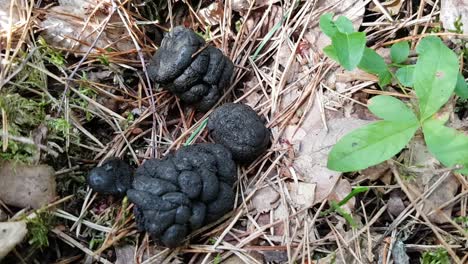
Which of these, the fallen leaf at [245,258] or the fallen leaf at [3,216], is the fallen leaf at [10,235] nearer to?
the fallen leaf at [3,216]

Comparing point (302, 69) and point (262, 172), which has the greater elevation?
point (302, 69)

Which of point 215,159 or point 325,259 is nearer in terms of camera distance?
point 325,259

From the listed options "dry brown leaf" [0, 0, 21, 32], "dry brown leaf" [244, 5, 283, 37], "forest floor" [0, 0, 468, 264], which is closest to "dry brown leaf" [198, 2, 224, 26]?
"forest floor" [0, 0, 468, 264]

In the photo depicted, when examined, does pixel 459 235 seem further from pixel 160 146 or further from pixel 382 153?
pixel 160 146

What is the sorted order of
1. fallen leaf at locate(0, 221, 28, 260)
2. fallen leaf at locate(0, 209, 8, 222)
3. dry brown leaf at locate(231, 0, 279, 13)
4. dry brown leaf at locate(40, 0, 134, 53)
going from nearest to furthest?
fallen leaf at locate(0, 221, 28, 260)
fallen leaf at locate(0, 209, 8, 222)
dry brown leaf at locate(40, 0, 134, 53)
dry brown leaf at locate(231, 0, 279, 13)

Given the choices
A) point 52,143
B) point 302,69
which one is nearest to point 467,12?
point 302,69

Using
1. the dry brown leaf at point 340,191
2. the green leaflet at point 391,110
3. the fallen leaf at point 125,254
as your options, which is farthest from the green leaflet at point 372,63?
the fallen leaf at point 125,254

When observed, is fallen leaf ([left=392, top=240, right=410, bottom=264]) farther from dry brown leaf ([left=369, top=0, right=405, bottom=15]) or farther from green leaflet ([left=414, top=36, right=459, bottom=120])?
dry brown leaf ([left=369, top=0, right=405, bottom=15])
